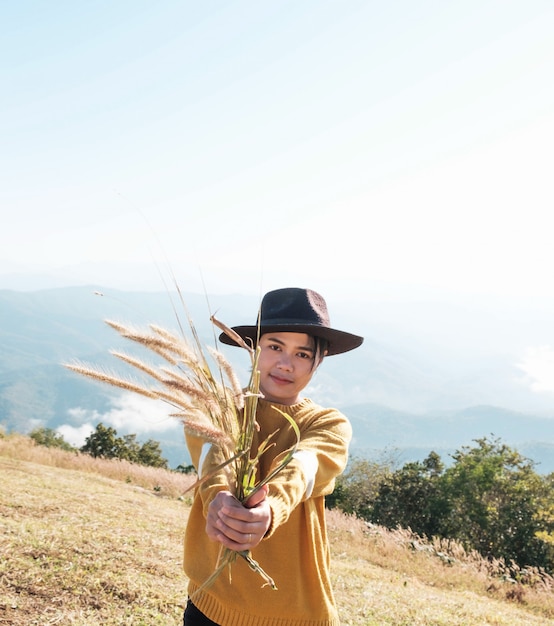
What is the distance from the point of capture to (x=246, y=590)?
6.84ft

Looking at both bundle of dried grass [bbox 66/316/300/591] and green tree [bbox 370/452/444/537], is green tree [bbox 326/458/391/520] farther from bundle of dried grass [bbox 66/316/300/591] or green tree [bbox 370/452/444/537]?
bundle of dried grass [bbox 66/316/300/591]

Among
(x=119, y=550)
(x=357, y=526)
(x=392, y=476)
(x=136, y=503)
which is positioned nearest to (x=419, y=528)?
(x=392, y=476)

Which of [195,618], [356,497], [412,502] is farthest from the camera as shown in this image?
[356,497]

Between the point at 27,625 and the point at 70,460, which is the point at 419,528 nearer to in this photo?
the point at 70,460

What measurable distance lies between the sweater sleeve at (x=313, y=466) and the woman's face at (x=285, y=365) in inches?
6.5

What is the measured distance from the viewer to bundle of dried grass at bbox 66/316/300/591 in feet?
5.47

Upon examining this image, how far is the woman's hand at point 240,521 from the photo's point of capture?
162cm

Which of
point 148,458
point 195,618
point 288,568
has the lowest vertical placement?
point 148,458

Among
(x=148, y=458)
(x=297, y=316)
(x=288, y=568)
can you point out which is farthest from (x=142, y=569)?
(x=148, y=458)

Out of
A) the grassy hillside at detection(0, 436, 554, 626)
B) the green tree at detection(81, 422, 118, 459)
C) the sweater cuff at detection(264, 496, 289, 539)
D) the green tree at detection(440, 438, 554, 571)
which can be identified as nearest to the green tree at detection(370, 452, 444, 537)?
the green tree at detection(440, 438, 554, 571)

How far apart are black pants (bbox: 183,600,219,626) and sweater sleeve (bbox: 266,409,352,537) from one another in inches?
25.9

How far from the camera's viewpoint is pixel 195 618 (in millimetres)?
2207

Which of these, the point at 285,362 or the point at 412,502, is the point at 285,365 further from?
the point at 412,502

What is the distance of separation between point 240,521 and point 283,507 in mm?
165
